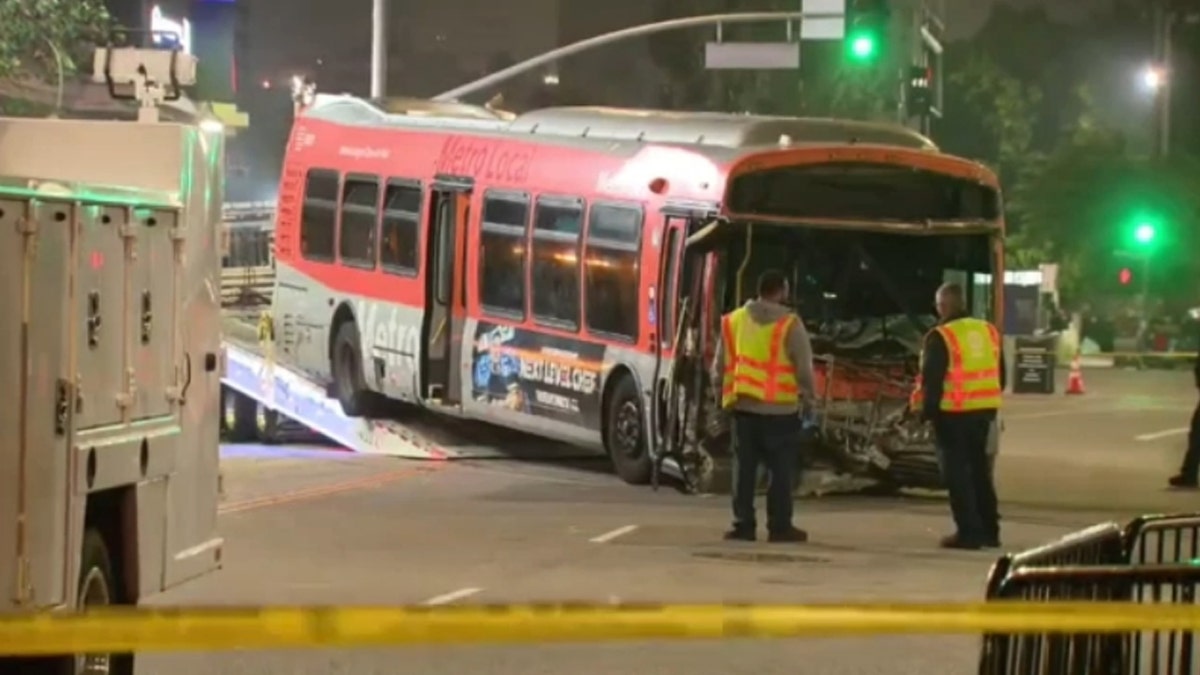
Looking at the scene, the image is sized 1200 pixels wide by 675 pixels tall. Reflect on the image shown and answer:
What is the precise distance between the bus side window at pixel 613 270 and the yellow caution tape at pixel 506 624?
1379cm

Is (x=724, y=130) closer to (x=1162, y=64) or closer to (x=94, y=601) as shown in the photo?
(x=94, y=601)

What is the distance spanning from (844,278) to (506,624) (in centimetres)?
1408

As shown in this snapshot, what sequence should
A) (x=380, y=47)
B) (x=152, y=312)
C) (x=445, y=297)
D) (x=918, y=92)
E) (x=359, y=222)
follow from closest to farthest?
(x=152, y=312), (x=445, y=297), (x=359, y=222), (x=918, y=92), (x=380, y=47)

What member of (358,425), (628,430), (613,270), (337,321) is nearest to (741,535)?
(628,430)

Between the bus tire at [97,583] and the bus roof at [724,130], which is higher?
the bus roof at [724,130]

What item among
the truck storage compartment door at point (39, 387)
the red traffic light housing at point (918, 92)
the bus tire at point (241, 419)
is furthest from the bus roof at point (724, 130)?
the truck storage compartment door at point (39, 387)

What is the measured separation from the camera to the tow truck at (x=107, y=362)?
801 centimetres

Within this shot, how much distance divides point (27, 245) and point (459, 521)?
29.1ft

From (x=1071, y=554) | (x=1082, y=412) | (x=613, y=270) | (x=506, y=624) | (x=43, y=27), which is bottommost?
(x=1082, y=412)

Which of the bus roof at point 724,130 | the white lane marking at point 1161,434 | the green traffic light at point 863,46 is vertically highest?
the green traffic light at point 863,46

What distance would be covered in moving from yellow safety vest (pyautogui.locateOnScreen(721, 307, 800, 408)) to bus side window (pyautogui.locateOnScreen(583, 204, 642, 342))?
3.65 metres

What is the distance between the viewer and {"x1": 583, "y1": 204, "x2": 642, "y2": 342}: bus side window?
19109 mm

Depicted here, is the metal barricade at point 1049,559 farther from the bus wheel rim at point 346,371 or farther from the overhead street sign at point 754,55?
the overhead street sign at point 754,55

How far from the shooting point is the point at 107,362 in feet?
29.6
